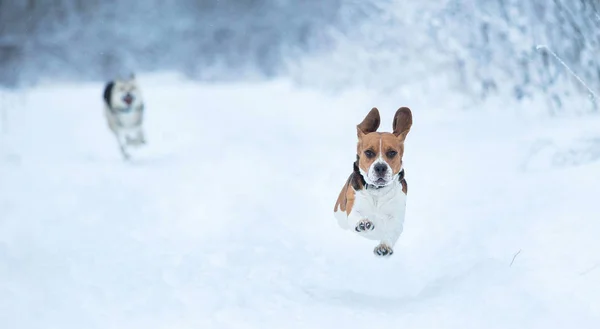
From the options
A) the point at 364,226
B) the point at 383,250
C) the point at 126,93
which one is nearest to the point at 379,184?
the point at 364,226

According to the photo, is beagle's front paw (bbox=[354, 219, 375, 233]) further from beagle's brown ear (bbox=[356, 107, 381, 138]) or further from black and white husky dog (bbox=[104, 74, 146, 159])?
black and white husky dog (bbox=[104, 74, 146, 159])

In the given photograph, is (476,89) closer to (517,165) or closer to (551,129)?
(551,129)

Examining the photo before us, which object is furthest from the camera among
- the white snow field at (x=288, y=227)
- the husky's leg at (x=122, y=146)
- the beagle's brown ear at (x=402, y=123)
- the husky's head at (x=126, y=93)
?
the husky's head at (x=126, y=93)

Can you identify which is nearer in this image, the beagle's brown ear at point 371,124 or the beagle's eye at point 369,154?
the beagle's eye at point 369,154

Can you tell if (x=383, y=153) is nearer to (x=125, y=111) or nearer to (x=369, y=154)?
(x=369, y=154)

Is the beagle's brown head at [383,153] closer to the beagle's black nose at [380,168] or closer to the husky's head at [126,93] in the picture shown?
the beagle's black nose at [380,168]

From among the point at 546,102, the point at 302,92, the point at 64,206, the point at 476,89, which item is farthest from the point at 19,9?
the point at 546,102

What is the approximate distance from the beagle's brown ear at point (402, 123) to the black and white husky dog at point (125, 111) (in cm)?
264

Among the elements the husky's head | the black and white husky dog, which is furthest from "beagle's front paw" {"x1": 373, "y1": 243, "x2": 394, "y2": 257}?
the husky's head

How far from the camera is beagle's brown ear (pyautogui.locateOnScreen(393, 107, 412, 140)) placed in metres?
2.72

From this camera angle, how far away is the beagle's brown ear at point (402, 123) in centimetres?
272

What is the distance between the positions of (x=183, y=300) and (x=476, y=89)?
3390 mm

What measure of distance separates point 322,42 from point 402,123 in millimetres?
5097

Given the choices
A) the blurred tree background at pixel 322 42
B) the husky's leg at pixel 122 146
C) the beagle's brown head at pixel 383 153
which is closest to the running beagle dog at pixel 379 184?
the beagle's brown head at pixel 383 153
